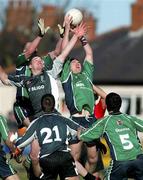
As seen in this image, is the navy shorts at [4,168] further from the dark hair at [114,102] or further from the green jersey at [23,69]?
the green jersey at [23,69]

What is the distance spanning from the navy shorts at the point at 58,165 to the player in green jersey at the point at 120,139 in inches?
15.4

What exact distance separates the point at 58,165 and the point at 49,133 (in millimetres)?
479

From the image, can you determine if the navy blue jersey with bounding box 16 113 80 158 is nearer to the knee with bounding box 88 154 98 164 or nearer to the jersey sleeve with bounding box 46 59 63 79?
the jersey sleeve with bounding box 46 59 63 79

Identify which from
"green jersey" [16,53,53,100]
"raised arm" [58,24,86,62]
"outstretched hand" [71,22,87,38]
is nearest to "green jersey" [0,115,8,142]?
"green jersey" [16,53,53,100]

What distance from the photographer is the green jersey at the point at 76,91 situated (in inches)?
616

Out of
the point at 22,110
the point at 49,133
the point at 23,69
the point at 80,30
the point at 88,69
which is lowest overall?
the point at 22,110

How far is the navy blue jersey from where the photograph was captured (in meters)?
13.2

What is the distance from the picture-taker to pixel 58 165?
43.2 feet

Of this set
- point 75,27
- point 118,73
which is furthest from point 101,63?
point 75,27

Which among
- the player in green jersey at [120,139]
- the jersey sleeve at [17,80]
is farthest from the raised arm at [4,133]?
the jersey sleeve at [17,80]

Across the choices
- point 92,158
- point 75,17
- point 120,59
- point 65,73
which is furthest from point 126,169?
point 120,59

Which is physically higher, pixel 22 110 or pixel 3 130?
pixel 3 130

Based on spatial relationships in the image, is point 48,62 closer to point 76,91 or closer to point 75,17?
point 76,91

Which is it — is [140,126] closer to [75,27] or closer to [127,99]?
[75,27]
